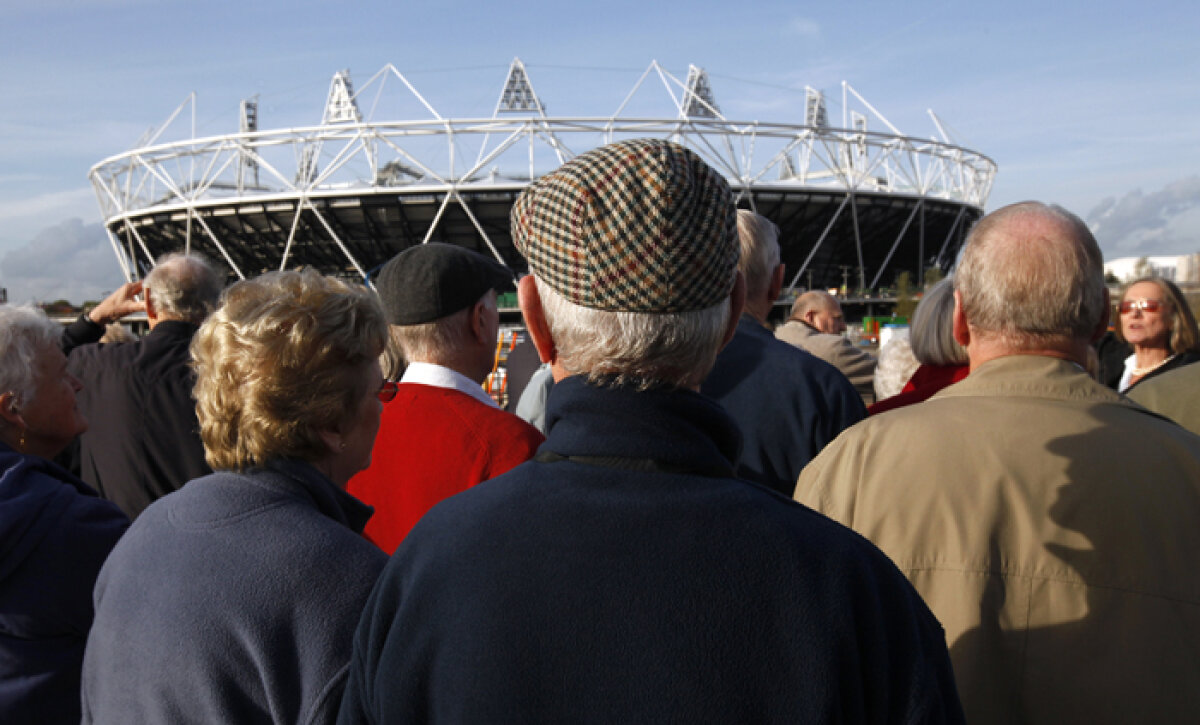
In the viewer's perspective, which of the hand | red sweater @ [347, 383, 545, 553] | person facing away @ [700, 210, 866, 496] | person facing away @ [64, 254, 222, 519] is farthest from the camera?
the hand

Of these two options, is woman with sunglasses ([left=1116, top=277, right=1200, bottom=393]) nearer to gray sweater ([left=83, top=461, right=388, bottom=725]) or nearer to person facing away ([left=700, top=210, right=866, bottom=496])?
person facing away ([left=700, top=210, right=866, bottom=496])

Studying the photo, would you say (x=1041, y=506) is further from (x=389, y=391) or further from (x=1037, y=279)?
(x=389, y=391)

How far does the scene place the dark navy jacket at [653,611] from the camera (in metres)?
0.79

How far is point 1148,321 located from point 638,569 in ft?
13.8

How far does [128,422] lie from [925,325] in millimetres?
3080

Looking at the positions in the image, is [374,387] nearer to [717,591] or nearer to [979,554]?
[717,591]

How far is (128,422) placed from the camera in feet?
9.99

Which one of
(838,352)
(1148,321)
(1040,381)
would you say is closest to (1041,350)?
(1040,381)

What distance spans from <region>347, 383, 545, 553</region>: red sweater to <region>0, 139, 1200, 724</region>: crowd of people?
0.03ft

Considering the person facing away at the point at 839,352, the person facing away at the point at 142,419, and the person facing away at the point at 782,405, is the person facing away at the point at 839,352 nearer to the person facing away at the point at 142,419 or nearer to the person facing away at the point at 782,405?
the person facing away at the point at 782,405

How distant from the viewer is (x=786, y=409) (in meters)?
2.45

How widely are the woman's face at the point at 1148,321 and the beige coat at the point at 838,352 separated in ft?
4.21

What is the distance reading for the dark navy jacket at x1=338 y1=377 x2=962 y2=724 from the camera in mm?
787

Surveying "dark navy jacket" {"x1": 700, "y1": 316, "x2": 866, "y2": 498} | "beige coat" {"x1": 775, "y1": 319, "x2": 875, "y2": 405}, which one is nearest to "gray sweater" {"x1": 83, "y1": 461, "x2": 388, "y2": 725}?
"dark navy jacket" {"x1": 700, "y1": 316, "x2": 866, "y2": 498}
